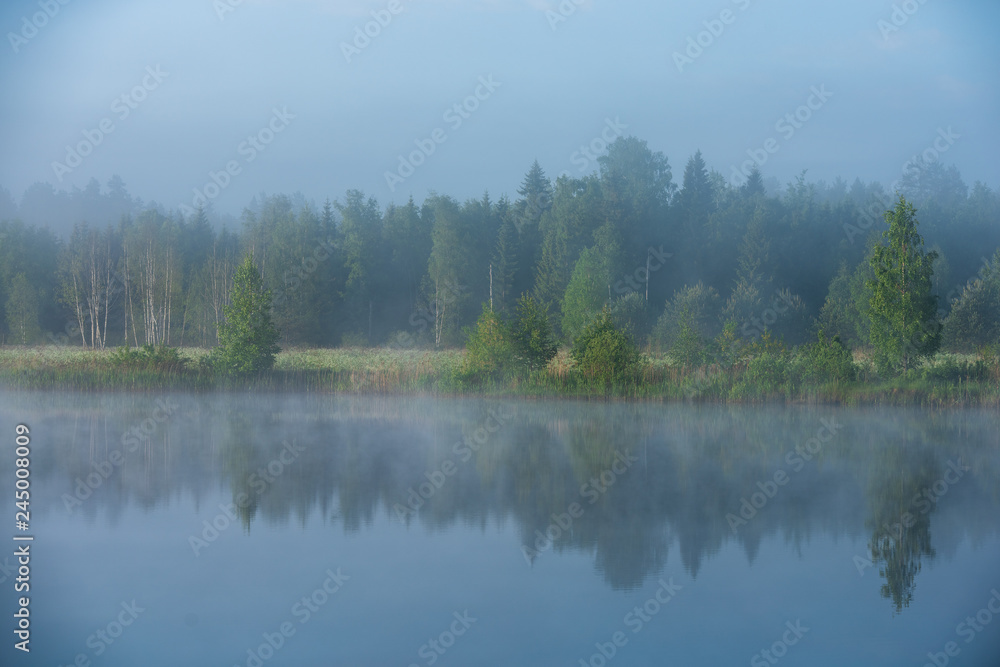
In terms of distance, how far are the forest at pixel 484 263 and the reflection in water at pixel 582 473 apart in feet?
80.9

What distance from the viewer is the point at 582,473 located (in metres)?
13.8

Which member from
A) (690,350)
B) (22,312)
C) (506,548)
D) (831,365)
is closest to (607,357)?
(690,350)

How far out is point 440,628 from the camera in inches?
301

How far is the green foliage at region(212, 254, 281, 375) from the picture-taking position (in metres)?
25.7

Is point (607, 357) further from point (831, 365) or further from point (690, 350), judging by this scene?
point (831, 365)

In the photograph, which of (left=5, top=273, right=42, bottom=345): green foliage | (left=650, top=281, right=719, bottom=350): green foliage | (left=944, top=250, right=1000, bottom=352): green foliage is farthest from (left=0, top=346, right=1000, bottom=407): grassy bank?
(left=5, top=273, right=42, bottom=345): green foliage

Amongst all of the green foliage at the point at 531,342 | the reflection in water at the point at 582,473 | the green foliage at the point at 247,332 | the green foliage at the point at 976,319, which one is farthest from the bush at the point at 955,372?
the green foliage at the point at 247,332

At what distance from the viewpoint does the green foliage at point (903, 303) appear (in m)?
23.4

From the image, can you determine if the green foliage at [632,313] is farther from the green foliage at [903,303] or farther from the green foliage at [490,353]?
the green foliage at [903,303]

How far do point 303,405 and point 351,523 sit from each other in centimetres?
1206

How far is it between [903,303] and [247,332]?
60.4ft

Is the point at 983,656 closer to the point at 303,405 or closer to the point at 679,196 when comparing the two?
the point at 303,405

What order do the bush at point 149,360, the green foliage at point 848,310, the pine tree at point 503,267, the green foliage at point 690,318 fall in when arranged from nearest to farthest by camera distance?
the bush at point 149,360, the green foliage at point 690,318, the green foliage at point 848,310, the pine tree at point 503,267

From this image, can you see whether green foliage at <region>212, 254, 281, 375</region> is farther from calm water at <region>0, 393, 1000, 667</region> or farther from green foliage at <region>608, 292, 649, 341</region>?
green foliage at <region>608, 292, 649, 341</region>
